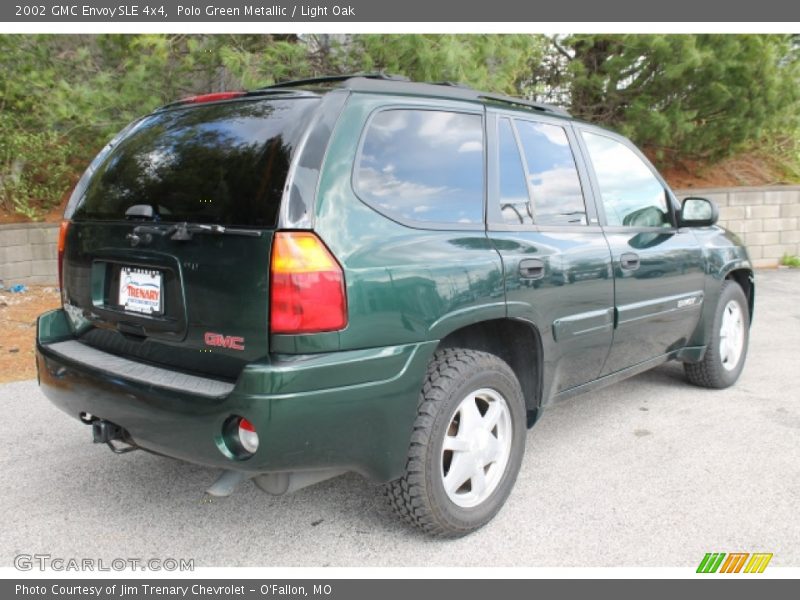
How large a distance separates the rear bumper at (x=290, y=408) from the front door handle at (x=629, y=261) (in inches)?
64.8

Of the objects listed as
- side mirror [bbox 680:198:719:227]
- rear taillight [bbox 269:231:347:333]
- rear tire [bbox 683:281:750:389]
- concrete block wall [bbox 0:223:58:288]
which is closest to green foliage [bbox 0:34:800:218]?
concrete block wall [bbox 0:223:58:288]

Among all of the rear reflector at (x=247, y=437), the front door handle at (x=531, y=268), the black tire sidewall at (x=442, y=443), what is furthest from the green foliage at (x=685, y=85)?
the rear reflector at (x=247, y=437)

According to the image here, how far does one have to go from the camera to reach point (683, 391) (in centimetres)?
501

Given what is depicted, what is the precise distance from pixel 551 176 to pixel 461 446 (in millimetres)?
1489

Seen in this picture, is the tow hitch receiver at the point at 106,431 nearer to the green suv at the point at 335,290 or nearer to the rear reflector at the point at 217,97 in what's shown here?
the green suv at the point at 335,290

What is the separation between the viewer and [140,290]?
2.73 meters

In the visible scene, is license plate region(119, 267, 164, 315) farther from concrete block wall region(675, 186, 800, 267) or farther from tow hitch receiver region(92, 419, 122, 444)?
concrete block wall region(675, 186, 800, 267)

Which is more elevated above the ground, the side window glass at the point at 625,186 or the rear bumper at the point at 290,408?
the side window glass at the point at 625,186

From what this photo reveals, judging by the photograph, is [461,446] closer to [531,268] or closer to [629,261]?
[531,268]

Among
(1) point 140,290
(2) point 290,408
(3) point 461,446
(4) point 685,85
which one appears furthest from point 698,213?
(4) point 685,85

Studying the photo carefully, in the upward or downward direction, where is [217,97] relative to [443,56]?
downward

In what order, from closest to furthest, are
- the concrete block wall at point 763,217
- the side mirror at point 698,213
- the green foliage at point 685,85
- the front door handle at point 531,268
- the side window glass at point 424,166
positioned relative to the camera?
the side window glass at point 424,166, the front door handle at point 531,268, the side mirror at point 698,213, the green foliage at point 685,85, the concrete block wall at point 763,217

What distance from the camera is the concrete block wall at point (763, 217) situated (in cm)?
1079

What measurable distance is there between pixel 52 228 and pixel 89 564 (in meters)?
6.23
